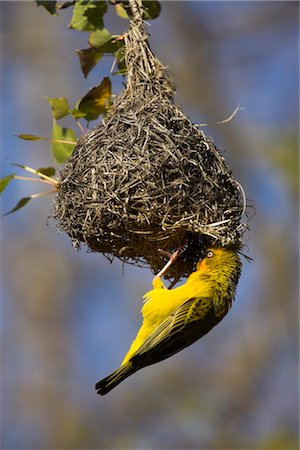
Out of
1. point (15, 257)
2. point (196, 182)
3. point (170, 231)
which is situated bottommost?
point (170, 231)

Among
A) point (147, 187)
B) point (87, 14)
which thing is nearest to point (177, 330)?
point (147, 187)

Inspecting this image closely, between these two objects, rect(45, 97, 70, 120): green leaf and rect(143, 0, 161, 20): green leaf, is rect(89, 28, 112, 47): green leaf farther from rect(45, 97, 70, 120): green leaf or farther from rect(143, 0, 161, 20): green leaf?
rect(45, 97, 70, 120): green leaf

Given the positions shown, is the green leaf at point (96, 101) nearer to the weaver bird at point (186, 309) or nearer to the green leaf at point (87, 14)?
the green leaf at point (87, 14)

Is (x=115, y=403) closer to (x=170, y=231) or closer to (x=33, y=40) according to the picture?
(x=33, y=40)

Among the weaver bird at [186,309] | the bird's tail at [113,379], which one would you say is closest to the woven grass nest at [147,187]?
the weaver bird at [186,309]

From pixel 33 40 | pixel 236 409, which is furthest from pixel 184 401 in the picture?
pixel 33 40

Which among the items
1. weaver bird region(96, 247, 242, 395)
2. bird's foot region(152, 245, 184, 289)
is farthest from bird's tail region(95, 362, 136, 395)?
bird's foot region(152, 245, 184, 289)
